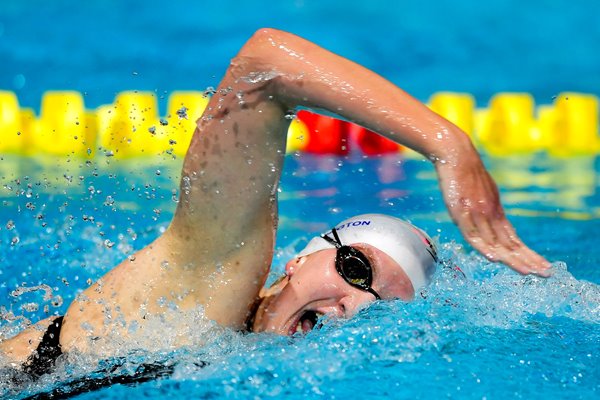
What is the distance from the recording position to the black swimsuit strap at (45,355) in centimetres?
200

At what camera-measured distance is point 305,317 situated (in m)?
2.05

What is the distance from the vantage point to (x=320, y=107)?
1708 mm

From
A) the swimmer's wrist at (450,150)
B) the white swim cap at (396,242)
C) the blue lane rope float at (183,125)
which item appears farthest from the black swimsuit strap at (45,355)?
the blue lane rope float at (183,125)

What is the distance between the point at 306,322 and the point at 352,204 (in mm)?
2237

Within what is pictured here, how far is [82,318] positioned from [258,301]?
41 centimetres

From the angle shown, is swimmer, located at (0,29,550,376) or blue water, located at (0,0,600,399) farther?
blue water, located at (0,0,600,399)

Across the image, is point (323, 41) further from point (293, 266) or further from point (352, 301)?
point (352, 301)

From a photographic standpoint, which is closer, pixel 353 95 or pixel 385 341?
pixel 353 95

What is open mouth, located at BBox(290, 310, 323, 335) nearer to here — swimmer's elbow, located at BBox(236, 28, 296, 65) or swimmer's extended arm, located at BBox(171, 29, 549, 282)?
swimmer's extended arm, located at BBox(171, 29, 549, 282)

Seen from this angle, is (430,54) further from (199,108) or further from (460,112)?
(199,108)

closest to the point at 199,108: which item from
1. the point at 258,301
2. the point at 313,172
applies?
the point at 313,172

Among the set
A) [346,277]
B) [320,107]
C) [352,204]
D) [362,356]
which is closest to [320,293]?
[346,277]

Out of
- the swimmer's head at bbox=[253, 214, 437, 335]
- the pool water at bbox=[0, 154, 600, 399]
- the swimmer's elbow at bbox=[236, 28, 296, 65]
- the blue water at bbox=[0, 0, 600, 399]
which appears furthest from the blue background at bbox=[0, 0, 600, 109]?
the swimmer's elbow at bbox=[236, 28, 296, 65]

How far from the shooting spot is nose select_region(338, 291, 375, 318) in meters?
2.01
